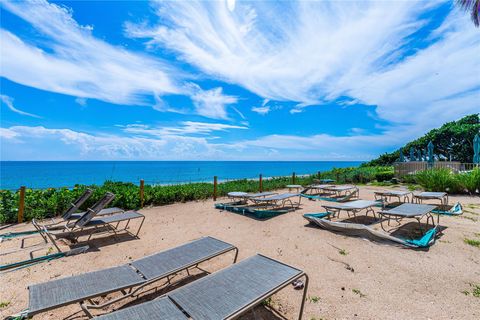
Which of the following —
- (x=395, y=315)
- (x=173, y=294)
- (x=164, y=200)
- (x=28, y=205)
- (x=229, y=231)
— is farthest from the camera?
(x=164, y=200)

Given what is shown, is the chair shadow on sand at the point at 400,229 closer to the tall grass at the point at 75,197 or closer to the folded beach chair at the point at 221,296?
the folded beach chair at the point at 221,296

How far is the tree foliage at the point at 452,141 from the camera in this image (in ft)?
81.2

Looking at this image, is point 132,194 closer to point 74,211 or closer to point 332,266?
point 74,211

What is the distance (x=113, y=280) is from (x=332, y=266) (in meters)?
2.84

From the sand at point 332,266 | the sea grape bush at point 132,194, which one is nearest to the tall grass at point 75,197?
the sea grape bush at point 132,194

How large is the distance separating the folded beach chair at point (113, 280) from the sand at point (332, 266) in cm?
41

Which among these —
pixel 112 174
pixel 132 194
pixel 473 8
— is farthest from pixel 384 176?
pixel 112 174

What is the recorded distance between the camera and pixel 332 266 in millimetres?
3441

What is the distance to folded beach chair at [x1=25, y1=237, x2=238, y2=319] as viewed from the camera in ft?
6.52

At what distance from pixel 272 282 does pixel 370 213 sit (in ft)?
18.9

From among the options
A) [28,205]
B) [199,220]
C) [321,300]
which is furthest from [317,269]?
[28,205]

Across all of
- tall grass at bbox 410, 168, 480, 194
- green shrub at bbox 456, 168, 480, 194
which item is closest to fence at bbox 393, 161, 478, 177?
tall grass at bbox 410, 168, 480, 194

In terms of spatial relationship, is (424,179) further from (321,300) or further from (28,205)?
(28,205)

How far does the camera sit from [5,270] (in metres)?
3.40
